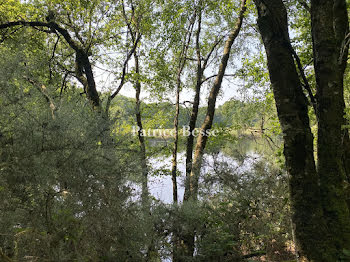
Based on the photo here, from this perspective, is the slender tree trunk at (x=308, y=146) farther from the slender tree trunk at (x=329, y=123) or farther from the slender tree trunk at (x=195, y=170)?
the slender tree trunk at (x=195, y=170)

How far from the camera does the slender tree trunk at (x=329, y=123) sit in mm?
2711

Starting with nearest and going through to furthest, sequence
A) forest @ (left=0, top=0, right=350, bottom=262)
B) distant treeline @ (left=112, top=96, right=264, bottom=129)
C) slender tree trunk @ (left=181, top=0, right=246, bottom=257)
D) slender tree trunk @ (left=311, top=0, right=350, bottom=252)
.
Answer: forest @ (left=0, top=0, right=350, bottom=262) < slender tree trunk @ (left=311, top=0, right=350, bottom=252) < slender tree trunk @ (left=181, top=0, right=246, bottom=257) < distant treeline @ (left=112, top=96, right=264, bottom=129)

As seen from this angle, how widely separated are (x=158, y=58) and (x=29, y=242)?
8.34 m

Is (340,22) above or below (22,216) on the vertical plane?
above

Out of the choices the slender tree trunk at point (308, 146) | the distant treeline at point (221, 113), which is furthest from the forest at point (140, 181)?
the distant treeline at point (221, 113)

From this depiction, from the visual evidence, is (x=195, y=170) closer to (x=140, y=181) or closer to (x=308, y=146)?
(x=140, y=181)

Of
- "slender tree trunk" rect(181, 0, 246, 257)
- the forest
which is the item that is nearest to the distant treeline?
"slender tree trunk" rect(181, 0, 246, 257)

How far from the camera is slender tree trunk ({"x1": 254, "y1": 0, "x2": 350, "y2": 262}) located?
2570 mm

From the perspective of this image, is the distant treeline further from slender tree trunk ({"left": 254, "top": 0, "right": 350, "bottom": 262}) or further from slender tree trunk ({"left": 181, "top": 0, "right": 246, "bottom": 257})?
slender tree trunk ({"left": 254, "top": 0, "right": 350, "bottom": 262})

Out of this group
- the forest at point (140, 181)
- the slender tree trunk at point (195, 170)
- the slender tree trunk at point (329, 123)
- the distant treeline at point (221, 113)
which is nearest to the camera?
the forest at point (140, 181)

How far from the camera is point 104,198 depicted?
262 cm

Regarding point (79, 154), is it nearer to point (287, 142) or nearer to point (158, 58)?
point (287, 142)

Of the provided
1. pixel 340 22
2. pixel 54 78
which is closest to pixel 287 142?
pixel 340 22

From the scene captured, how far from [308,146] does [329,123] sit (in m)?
0.39
